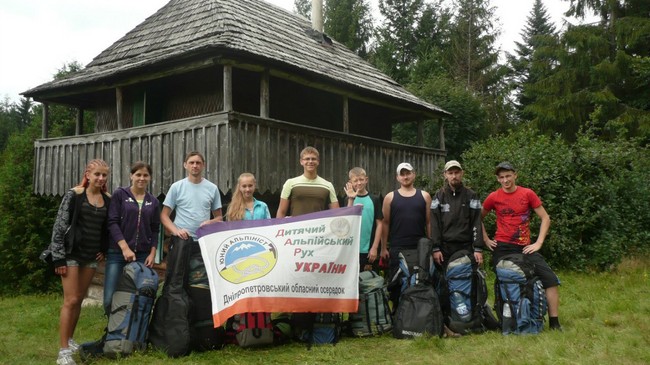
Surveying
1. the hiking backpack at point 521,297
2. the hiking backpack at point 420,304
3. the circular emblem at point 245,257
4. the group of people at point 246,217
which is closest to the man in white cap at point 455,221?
the group of people at point 246,217

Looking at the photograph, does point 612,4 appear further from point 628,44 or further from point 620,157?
point 620,157

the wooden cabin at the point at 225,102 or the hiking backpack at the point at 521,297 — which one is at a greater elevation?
the wooden cabin at the point at 225,102

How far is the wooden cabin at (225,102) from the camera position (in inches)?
378

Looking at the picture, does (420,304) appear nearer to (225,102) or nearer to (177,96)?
(225,102)

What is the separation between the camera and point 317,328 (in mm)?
5598

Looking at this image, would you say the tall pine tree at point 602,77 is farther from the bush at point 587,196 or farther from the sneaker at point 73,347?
the sneaker at point 73,347

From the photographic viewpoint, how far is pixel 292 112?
13047 millimetres

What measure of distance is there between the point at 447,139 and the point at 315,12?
29.3 feet

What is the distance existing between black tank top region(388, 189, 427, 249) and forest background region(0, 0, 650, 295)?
5.65 meters

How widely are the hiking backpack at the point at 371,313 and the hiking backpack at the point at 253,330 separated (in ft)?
3.06

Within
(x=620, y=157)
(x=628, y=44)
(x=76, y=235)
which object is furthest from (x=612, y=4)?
(x=76, y=235)

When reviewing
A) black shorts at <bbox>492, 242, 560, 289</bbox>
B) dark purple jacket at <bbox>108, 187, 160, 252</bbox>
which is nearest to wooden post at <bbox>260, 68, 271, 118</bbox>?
dark purple jacket at <bbox>108, 187, 160, 252</bbox>

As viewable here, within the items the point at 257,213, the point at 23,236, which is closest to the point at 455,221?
the point at 257,213

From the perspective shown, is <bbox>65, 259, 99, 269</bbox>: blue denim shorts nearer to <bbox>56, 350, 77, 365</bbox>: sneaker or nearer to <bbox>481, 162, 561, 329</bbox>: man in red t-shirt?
<bbox>56, 350, 77, 365</bbox>: sneaker
